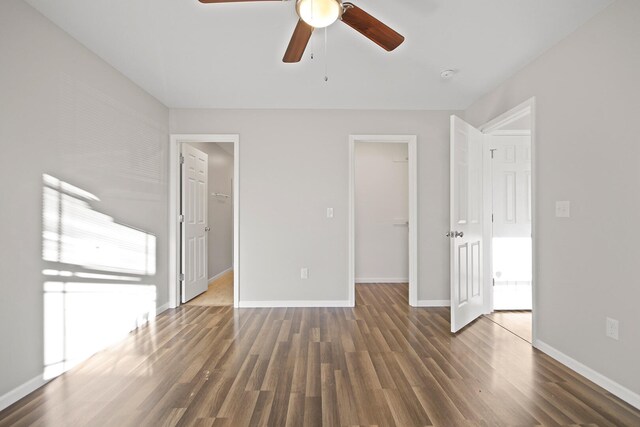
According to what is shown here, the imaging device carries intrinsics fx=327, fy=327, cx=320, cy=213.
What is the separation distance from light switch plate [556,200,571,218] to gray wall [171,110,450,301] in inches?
62.2

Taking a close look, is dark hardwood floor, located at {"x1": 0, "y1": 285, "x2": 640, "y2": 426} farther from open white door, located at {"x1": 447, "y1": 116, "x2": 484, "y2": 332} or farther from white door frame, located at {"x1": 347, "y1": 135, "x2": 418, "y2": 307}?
white door frame, located at {"x1": 347, "y1": 135, "x2": 418, "y2": 307}

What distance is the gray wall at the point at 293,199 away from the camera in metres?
3.92

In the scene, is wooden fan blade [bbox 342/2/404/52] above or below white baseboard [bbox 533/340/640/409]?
above

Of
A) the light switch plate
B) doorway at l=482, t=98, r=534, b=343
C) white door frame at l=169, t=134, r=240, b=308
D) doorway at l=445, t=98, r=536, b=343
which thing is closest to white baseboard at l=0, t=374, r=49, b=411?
white door frame at l=169, t=134, r=240, b=308

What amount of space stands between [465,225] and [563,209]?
2.88 ft

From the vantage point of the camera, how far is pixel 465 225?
321 cm

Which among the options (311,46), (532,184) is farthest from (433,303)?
(311,46)

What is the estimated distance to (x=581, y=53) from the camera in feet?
7.41

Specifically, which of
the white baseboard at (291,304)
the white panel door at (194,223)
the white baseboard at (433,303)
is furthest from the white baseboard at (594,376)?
the white panel door at (194,223)

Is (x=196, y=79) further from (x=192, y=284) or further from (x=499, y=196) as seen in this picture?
(x=499, y=196)

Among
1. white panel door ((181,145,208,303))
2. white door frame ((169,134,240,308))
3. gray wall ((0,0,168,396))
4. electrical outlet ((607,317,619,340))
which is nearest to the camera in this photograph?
gray wall ((0,0,168,396))

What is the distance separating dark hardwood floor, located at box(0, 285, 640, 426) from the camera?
1.75 metres

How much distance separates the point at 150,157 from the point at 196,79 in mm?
1011

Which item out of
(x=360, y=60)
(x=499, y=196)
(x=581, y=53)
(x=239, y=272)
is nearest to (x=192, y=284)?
(x=239, y=272)
